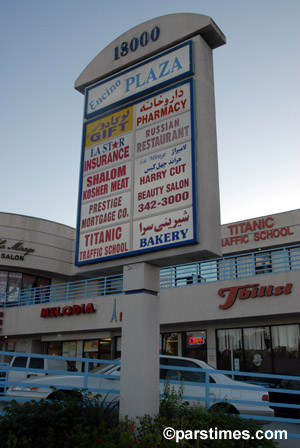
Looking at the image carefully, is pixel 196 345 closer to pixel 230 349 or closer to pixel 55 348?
pixel 230 349

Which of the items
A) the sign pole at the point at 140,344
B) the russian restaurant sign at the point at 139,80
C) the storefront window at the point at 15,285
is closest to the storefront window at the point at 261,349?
the sign pole at the point at 140,344

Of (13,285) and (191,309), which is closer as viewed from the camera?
(191,309)

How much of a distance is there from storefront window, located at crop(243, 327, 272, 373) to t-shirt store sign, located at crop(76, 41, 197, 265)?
12.5m

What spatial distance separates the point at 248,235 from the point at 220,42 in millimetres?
18591

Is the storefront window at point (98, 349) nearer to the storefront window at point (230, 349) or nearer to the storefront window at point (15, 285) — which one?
the storefront window at point (230, 349)

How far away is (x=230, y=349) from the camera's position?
20.9 metres

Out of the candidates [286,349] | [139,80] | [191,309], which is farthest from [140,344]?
[286,349]

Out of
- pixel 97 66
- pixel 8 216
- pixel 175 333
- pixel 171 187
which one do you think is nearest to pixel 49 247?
pixel 8 216

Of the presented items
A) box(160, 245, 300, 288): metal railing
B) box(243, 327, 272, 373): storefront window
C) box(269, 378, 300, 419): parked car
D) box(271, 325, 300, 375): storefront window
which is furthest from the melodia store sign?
box(269, 378, 300, 419): parked car

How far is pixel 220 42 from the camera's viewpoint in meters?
10.0

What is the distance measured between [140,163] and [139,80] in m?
2.12

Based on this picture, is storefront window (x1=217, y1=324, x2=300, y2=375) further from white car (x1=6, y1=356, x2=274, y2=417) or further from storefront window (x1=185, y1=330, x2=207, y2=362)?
white car (x1=6, y1=356, x2=274, y2=417)

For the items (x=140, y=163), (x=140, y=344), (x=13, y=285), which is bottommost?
(x=140, y=344)

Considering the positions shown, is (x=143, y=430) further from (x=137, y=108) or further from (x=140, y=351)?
(x=137, y=108)
